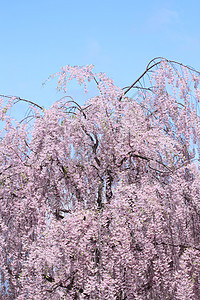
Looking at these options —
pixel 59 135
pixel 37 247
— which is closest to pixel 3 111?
pixel 59 135

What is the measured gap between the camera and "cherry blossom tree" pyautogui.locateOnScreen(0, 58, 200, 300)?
13.4ft

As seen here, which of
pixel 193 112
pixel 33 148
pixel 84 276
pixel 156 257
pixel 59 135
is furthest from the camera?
pixel 193 112

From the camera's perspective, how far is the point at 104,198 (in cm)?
503

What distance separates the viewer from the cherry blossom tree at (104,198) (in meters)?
4.09

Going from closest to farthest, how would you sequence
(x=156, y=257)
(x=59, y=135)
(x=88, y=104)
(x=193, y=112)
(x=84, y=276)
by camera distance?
(x=84, y=276) < (x=156, y=257) < (x=59, y=135) < (x=193, y=112) < (x=88, y=104)

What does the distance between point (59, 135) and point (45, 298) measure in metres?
2.38

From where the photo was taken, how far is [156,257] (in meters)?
4.30

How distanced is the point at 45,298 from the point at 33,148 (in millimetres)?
2051

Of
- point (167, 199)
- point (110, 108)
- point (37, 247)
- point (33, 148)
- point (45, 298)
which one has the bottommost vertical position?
point (45, 298)

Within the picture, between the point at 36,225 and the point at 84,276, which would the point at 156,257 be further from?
the point at 36,225

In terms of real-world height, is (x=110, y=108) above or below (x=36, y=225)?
above

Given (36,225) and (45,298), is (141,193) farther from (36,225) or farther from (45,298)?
(45,298)

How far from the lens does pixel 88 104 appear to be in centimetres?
632

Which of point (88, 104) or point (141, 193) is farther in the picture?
point (88, 104)
